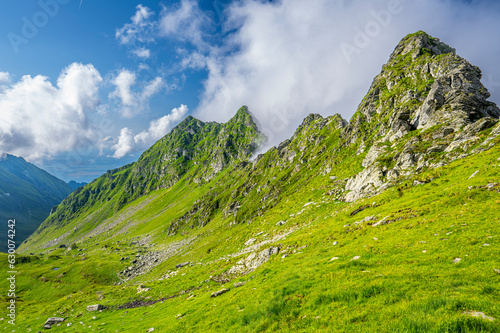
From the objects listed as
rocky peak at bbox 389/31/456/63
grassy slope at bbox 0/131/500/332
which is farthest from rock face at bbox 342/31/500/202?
rocky peak at bbox 389/31/456/63

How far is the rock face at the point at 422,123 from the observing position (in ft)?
152

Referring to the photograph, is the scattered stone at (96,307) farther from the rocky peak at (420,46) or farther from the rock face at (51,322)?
the rocky peak at (420,46)

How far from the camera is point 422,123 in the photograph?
60.4m

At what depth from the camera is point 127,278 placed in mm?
96688

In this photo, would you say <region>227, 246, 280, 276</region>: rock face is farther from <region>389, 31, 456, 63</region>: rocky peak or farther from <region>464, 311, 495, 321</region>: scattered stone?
<region>389, 31, 456, 63</region>: rocky peak

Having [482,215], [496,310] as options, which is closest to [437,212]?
[482,215]

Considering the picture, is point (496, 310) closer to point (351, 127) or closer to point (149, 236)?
point (351, 127)

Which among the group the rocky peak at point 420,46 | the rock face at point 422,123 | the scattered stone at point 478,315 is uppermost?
the rocky peak at point 420,46

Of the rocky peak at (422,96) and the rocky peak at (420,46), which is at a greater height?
the rocky peak at (420,46)

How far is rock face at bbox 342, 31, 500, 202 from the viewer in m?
46.3

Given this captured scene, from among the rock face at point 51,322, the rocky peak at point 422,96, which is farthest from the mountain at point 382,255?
the rock face at point 51,322

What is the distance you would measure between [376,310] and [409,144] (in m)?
57.5

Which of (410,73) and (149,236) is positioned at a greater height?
(410,73)

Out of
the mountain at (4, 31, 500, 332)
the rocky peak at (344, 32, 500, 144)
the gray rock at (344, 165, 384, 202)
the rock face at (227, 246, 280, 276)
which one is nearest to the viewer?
the mountain at (4, 31, 500, 332)
